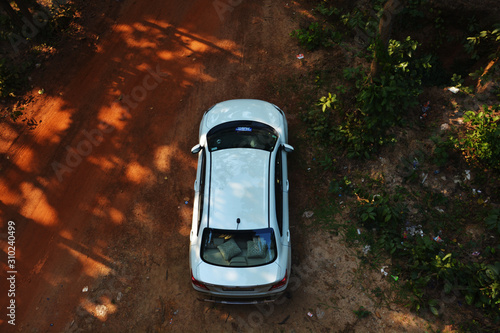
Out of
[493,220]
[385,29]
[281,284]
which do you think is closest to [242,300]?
[281,284]

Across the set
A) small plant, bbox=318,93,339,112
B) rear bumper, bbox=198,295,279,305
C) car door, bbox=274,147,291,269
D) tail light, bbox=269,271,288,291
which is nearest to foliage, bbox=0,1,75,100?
car door, bbox=274,147,291,269

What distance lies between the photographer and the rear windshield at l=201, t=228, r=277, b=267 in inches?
221

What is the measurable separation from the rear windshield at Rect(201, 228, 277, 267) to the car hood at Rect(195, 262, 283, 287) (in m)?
0.09

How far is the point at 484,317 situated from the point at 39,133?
11.5 metres

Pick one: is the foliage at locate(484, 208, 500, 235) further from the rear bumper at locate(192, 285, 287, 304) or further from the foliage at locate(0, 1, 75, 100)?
the foliage at locate(0, 1, 75, 100)

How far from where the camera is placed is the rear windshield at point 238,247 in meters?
5.61

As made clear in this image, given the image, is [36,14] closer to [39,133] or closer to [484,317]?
[39,133]

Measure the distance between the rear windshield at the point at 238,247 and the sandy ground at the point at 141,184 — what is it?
4.25ft

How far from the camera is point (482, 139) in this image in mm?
6684

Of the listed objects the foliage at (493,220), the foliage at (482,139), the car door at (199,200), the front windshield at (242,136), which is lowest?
the foliage at (493,220)

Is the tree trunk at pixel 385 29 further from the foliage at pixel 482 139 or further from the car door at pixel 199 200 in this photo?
the car door at pixel 199 200

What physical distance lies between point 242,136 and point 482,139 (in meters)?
5.30

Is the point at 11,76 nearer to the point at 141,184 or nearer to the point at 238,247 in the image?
the point at 141,184

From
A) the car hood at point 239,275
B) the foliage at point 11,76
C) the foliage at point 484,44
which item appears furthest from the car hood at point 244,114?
the foliage at point 11,76
